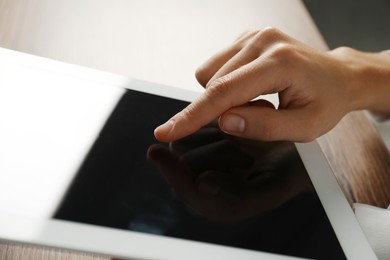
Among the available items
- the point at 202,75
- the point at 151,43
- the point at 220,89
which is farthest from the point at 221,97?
the point at 151,43

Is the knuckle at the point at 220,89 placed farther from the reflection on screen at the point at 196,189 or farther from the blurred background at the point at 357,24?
the blurred background at the point at 357,24

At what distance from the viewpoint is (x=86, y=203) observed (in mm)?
316

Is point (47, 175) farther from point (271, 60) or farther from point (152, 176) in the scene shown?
point (271, 60)

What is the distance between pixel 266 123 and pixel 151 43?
25 centimetres

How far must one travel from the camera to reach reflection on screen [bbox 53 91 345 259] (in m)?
0.33

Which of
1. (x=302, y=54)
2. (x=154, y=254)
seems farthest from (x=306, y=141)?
(x=154, y=254)

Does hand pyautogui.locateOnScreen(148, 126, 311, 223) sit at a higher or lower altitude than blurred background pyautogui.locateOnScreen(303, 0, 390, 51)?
higher

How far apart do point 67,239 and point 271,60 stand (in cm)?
27

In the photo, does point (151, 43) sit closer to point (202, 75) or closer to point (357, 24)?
point (202, 75)

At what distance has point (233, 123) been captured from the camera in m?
0.43

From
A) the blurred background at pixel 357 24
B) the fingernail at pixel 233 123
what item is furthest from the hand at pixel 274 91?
the blurred background at pixel 357 24

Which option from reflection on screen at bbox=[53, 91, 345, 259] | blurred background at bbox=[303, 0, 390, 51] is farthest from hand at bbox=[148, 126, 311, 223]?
blurred background at bbox=[303, 0, 390, 51]

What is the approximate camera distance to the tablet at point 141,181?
30 centimetres

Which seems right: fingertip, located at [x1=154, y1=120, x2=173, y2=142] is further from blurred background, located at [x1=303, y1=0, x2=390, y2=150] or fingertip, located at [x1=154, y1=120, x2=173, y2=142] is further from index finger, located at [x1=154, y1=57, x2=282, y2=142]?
blurred background, located at [x1=303, y1=0, x2=390, y2=150]
